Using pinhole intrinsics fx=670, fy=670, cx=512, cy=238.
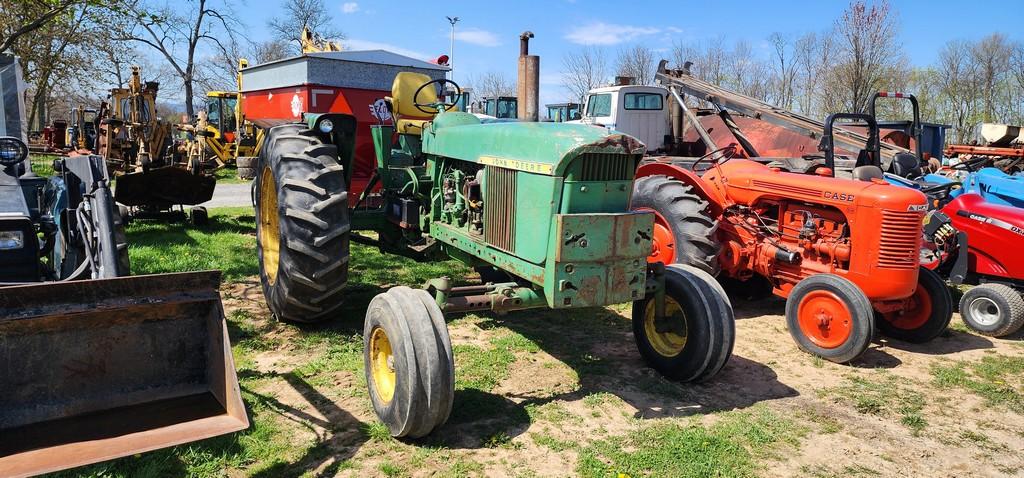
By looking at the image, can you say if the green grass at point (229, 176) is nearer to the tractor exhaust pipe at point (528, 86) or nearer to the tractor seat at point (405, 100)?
the tractor seat at point (405, 100)

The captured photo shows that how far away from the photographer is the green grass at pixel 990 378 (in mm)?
4227

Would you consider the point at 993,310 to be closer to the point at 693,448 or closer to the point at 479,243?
the point at 693,448

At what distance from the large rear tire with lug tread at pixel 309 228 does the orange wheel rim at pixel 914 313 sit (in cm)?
437

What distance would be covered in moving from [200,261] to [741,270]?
545 centimetres

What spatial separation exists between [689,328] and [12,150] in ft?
14.9

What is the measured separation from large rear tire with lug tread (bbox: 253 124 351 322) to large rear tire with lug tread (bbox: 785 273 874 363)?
131 inches

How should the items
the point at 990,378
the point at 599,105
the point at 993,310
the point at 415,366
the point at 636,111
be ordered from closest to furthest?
1. the point at 415,366
2. the point at 990,378
3. the point at 993,310
4. the point at 636,111
5. the point at 599,105

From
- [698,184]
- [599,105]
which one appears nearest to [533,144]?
[698,184]

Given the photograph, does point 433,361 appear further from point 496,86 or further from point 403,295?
point 496,86

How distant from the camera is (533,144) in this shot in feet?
12.1

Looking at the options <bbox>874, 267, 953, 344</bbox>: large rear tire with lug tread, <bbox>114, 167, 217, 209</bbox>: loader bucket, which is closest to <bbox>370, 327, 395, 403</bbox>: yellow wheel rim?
<bbox>874, 267, 953, 344</bbox>: large rear tire with lug tread

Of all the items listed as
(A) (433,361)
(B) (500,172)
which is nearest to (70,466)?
(A) (433,361)

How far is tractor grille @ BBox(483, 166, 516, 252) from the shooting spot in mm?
3867

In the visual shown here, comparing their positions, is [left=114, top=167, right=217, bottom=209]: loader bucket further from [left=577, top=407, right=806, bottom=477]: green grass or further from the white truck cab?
[left=577, top=407, right=806, bottom=477]: green grass
